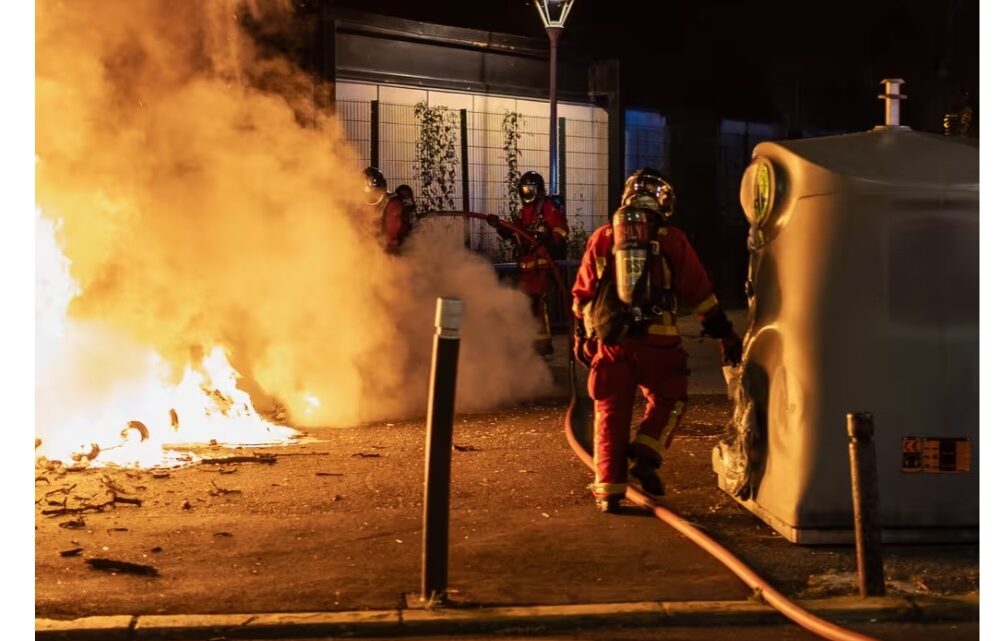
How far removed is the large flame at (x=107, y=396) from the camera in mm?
8289

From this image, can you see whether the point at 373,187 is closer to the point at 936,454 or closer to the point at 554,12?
the point at 554,12

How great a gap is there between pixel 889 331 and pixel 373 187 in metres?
7.70

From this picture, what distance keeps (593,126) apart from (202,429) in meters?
12.2

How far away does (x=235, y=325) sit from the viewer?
9680mm

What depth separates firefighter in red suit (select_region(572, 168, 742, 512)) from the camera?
267 inches

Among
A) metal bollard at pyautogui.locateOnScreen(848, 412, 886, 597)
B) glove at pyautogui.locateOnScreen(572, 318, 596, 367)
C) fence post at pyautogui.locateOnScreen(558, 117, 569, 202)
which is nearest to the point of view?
metal bollard at pyautogui.locateOnScreen(848, 412, 886, 597)

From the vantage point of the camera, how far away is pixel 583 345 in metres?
7.23

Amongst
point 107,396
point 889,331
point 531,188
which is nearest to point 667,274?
point 889,331

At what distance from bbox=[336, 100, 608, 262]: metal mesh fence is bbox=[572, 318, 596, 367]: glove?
8.39 m

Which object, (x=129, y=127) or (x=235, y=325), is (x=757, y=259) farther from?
(x=129, y=127)

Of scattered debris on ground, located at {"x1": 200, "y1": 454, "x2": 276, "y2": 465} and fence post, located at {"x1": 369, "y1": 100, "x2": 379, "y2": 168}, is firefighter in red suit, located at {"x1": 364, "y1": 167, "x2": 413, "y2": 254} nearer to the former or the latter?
fence post, located at {"x1": 369, "y1": 100, "x2": 379, "y2": 168}

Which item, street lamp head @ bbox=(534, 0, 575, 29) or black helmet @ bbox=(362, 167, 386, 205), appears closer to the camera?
black helmet @ bbox=(362, 167, 386, 205)

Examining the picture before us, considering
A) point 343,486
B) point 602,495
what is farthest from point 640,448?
point 343,486

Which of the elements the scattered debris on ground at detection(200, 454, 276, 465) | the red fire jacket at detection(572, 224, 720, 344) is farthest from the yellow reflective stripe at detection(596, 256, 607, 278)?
the scattered debris on ground at detection(200, 454, 276, 465)
